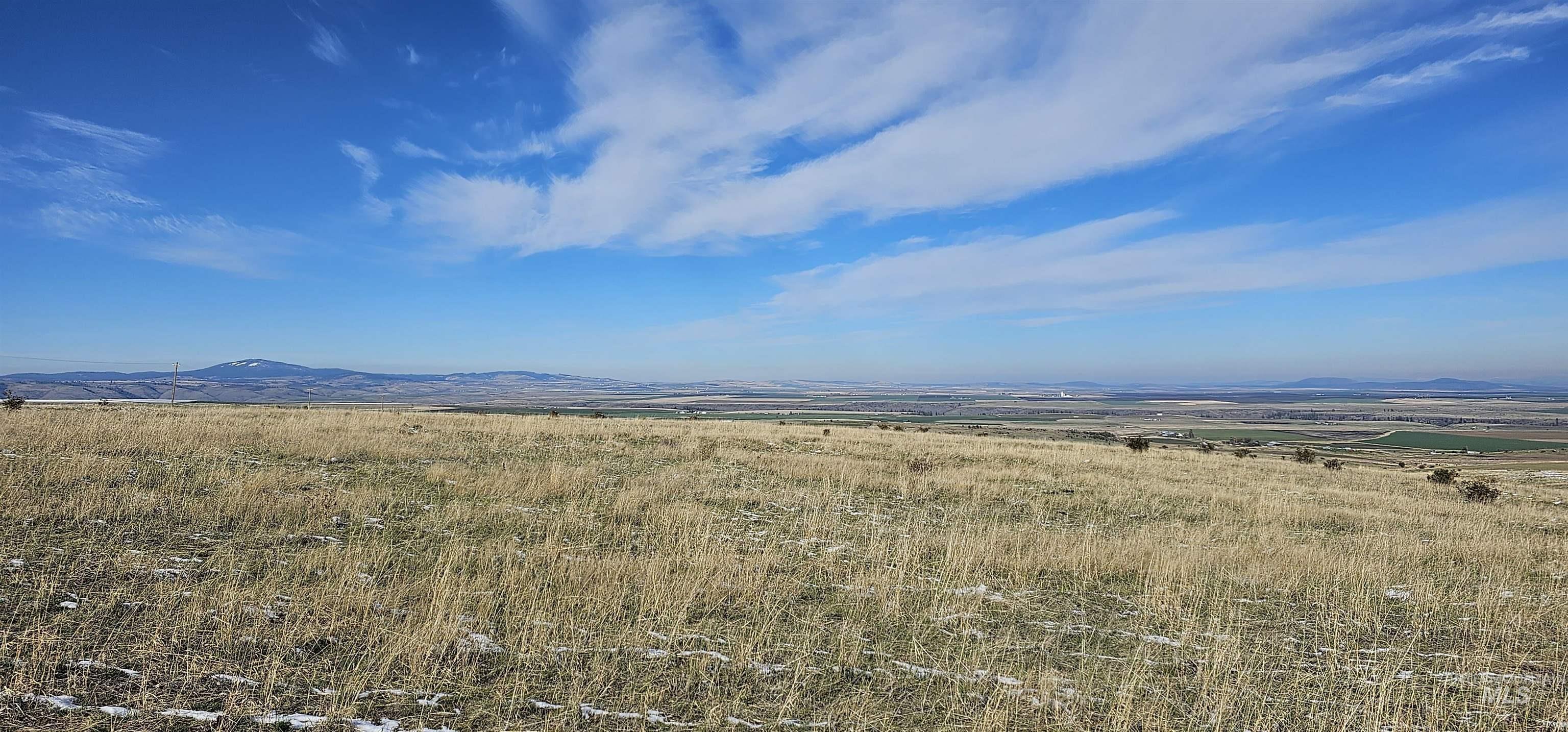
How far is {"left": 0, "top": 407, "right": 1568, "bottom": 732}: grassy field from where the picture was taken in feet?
16.5

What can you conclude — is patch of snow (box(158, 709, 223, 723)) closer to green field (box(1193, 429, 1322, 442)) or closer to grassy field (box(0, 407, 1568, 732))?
grassy field (box(0, 407, 1568, 732))

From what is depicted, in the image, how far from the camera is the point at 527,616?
644 centimetres

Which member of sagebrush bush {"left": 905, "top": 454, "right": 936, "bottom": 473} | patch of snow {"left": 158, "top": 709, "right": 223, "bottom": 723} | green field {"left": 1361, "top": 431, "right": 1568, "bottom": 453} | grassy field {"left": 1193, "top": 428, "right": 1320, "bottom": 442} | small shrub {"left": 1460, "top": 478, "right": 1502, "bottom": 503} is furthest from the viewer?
grassy field {"left": 1193, "top": 428, "right": 1320, "bottom": 442}

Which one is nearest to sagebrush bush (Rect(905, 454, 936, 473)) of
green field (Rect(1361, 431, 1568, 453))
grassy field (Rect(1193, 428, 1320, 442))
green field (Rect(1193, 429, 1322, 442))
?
green field (Rect(1193, 429, 1322, 442))

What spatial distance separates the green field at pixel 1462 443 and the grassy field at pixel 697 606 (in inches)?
3288

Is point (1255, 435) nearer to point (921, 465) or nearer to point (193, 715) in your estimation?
point (921, 465)

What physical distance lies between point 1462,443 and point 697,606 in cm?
11048

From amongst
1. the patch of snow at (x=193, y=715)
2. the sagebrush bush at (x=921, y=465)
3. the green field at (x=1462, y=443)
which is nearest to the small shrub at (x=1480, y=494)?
the sagebrush bush at (x=921, y=465)

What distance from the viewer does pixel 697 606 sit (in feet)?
23.7

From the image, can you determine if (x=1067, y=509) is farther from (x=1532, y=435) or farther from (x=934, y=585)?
(x=1532, y=435)

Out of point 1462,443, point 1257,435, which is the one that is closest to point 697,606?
point 1257,435

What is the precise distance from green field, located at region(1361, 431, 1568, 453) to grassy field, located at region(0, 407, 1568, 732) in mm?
83518

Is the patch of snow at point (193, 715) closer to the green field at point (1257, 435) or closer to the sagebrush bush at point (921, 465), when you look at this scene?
the sagebrush bush at point (921, 465)

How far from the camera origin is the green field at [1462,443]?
2931 inches
